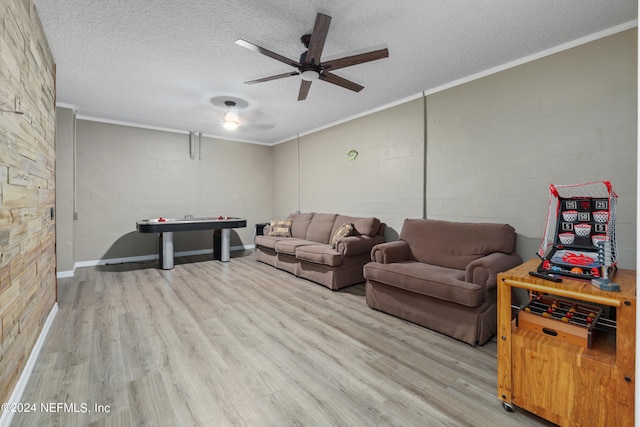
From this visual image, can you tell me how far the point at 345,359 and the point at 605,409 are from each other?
1.42 meters

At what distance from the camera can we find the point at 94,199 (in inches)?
201

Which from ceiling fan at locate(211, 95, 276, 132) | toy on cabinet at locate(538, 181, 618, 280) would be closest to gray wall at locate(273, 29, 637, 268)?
toy on cabinet at locate(538, 181, 618, 280)

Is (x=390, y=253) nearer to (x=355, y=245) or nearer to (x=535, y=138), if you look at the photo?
(x=355, y=245)

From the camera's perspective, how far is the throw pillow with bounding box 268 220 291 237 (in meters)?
5.45

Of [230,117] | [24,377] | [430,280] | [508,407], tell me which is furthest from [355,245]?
[24,377]

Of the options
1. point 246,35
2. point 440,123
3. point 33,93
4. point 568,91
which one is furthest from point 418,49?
point 33,93

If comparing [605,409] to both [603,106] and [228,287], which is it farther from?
[228,287]

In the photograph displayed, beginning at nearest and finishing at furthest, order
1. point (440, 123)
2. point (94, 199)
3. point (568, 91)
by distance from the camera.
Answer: point (568, 91) < point (440, 123) < point (94, 199)

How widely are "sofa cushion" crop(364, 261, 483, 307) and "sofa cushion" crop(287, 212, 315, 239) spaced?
2398 mm

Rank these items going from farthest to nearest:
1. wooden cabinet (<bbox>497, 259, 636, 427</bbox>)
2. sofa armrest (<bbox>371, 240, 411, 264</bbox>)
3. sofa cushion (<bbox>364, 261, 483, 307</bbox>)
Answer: sofa armrest (<bbox>371, 240, 411, 264</bbox>), sofa cushion (<bbox>364, 261, 483, 307</bbox>), wooden cabinet (<bbox>497, 259, 636, 427</bbox>)

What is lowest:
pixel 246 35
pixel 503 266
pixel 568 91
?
pixel 503 266

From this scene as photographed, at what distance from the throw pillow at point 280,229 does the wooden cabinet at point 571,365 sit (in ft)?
13.7

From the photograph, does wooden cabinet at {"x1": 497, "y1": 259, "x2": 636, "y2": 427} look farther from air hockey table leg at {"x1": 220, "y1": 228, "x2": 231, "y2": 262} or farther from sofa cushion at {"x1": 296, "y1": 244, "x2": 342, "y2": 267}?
air hockey table leg at {"x1": 220, "y1": 228, "x2": 231, "y2": 262}

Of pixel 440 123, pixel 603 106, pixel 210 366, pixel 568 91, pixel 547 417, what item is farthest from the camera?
pixel 440 123
